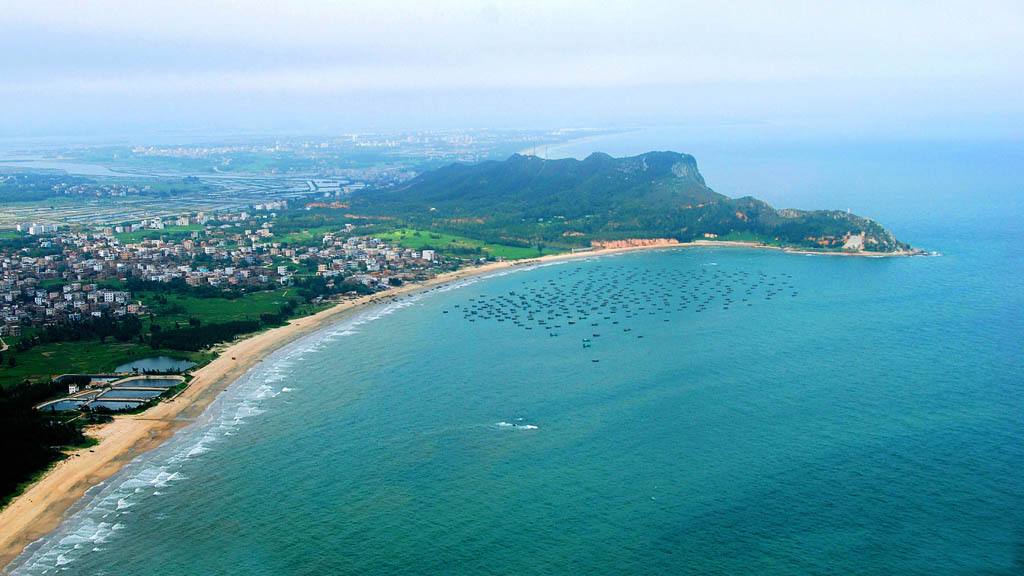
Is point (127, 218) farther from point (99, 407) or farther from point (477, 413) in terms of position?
point (477, 413)

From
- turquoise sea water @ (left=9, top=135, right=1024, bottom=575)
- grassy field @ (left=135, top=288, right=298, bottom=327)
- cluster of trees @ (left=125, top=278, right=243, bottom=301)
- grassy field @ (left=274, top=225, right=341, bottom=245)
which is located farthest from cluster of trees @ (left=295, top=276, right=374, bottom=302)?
grassy field @ (left=274, top=225, right=341, bottom=245)

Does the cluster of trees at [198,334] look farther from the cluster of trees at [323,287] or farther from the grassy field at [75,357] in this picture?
the cluster of trees at [323,287]

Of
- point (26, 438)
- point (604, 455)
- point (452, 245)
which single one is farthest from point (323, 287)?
point (604, 455)

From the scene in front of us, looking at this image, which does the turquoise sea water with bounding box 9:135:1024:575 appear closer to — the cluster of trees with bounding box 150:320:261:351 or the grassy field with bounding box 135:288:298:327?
the cluster of trees with bounding box 150:320:261:351

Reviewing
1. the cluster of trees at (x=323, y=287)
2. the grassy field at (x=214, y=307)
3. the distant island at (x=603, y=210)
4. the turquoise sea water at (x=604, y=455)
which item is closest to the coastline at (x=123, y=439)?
the turquoise sea water at (x=604, y=455)

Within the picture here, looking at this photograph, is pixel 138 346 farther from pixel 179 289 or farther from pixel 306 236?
pixel 306 236

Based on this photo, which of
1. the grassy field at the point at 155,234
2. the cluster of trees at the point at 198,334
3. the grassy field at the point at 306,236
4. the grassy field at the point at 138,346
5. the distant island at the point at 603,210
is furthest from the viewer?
the grassy field at the point at 155,234
